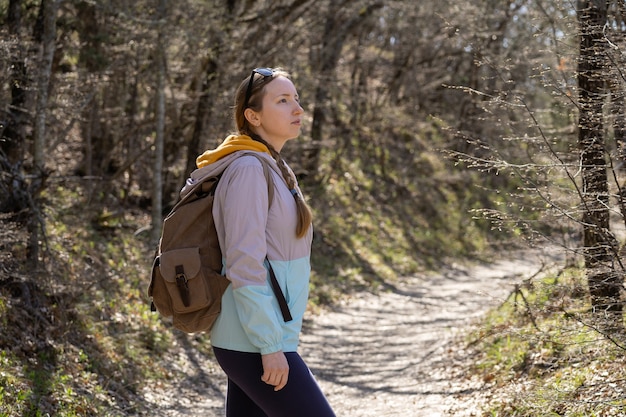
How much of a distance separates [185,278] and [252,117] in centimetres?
75

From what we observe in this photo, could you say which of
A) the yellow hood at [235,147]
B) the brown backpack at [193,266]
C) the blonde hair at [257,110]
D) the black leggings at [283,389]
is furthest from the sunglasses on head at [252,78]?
the black leggings at [283,389]

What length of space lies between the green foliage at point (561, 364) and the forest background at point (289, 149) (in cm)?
18

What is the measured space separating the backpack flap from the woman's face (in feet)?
2.04

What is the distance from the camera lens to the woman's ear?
121 inches

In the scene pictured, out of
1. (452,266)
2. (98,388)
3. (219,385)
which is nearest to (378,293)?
(452,266)

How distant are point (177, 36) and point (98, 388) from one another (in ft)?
20.4

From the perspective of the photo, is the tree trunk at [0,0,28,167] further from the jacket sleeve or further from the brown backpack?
the jacket sleeve

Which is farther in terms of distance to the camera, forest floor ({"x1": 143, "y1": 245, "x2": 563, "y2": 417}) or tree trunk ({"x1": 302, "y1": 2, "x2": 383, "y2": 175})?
tree trunk ({"x1": 302, "y1": 2, "x2": 383, "y2": 175})

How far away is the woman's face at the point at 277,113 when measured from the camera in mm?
3051

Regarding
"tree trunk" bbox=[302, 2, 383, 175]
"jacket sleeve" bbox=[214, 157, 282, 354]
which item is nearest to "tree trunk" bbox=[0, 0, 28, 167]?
"jacket sleeve" bbox=[214, 157, 282, 354]

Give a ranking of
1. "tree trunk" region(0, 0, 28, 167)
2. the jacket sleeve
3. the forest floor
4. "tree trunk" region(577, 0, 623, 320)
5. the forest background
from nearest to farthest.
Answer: the jacket sleeve → "tree trunk" region(577, 0, 623, 320) → the forest background → the forest floor → "tree trunk" region(0, 0, 28, 167)

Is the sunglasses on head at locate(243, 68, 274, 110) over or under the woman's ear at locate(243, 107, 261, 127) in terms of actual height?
over

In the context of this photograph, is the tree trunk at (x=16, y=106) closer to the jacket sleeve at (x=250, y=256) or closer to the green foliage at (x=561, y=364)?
the green foliage at (x=561, y=364)

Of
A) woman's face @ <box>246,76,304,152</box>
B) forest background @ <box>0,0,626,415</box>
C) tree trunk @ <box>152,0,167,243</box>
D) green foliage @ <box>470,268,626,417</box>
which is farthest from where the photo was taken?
tree trunk @ <box>152,0,167,243</box>
